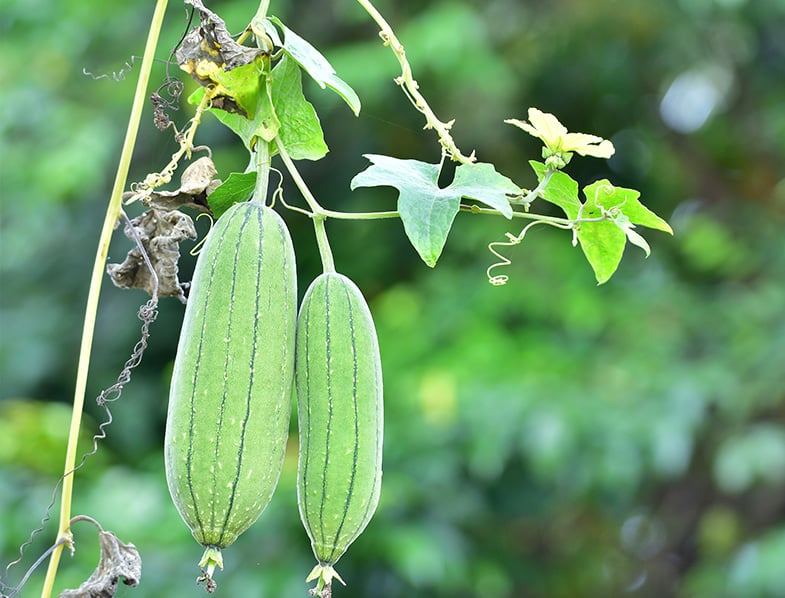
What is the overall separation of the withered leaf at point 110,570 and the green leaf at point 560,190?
406 mm

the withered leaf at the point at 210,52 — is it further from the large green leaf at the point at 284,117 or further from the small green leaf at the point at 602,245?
the small green leaf at the point at 602,245

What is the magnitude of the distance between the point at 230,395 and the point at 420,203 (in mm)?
184

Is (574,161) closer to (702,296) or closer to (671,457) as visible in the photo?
(702,296)

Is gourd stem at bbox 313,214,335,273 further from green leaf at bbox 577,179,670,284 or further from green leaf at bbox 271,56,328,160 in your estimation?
green leaf at bbox 577,179,670,284

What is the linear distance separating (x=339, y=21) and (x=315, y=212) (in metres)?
2.83

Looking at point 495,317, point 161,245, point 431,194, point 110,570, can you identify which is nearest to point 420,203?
point 431,194

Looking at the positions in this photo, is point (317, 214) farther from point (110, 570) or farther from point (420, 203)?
point (110, 570)

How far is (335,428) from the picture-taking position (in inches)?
29.8

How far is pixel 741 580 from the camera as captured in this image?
2.68 metres

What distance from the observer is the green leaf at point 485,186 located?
30.0 inches

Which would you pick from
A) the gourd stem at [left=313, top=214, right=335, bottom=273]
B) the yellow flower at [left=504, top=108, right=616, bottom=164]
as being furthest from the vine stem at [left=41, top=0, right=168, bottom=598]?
the yellow flower at [left=504, top=108, right=616, bottom=164]

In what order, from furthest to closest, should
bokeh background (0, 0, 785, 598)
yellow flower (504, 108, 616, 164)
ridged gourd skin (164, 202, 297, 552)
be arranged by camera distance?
1. bokeh background (0, 0, 785, 598)
2. yellow flower (504, 108, 616, 164)
3. ridged gourd skin (164, 202, 297, 552)

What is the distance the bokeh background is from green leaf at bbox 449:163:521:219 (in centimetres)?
183

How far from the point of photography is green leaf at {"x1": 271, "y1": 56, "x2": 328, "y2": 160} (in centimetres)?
84
